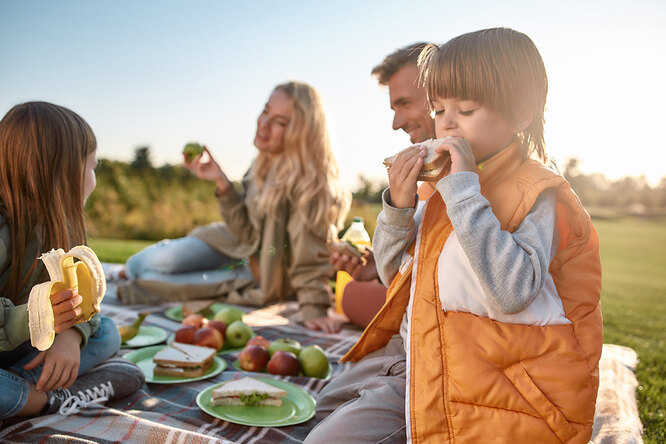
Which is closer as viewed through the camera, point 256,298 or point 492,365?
point 492,365

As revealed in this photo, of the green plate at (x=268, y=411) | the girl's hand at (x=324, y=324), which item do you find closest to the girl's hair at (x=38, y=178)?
the green plate at (x=268, y=411)

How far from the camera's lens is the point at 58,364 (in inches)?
86.2

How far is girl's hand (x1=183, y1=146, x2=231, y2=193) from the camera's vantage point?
4930 mm

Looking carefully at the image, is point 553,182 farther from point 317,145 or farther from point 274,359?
point 317,145

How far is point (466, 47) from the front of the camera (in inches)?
74.4

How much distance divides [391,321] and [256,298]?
287 cm

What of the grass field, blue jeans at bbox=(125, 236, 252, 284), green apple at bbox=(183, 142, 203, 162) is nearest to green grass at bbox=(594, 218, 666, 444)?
the grass field

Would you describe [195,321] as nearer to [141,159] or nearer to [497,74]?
[497,74]

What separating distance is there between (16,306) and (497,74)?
2.11 metres

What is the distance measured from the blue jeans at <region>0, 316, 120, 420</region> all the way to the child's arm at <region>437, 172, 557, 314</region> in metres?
1.98

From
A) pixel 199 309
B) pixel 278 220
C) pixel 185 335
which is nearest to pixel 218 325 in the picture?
pixel 185 335

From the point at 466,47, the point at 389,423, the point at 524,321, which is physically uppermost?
the point at 466,47

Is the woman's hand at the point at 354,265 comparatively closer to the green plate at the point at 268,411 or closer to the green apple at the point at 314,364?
the green apple at the point at 314,364

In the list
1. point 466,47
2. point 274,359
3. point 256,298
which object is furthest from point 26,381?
point 256,298
